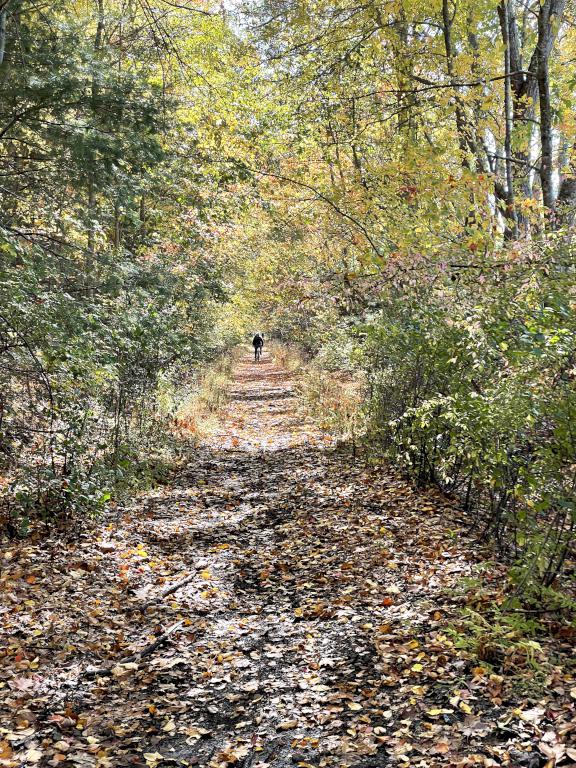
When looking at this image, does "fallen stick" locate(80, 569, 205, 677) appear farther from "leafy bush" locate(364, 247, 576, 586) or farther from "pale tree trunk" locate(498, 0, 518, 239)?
"pale tree trunk" locate(498, 0, 518, 239)

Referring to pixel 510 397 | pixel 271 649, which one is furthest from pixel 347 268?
pixel 271 649

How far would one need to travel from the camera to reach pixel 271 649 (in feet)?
16.4

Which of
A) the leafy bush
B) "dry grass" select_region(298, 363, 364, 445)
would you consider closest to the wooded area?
the leafy bush

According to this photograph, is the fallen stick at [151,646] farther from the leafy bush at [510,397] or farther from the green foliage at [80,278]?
the leafy bush at [510,397]

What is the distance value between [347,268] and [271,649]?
1072 cm

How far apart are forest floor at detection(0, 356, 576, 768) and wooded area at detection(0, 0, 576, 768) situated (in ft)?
0.56

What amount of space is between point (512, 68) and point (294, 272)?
13.4 m

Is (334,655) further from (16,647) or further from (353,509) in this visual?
(353,509)

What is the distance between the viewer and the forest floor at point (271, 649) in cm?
369

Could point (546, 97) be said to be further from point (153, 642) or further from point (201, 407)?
point (201, 407)

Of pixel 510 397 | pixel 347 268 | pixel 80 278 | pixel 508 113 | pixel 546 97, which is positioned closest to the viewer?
pixel 510 397

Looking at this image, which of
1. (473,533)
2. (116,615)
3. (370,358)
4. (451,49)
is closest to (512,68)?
(451,49)

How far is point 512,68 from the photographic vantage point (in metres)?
8.59

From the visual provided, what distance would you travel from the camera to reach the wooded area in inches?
199
